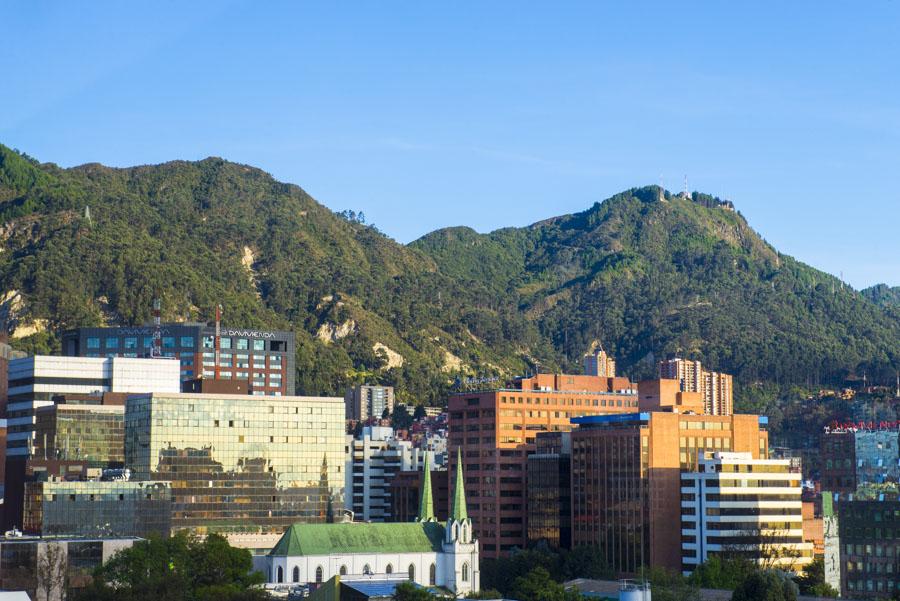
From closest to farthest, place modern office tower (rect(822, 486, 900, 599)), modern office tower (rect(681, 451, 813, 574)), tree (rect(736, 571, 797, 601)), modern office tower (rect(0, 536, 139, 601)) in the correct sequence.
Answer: tree (rect(736, 571, 797, 601))
modern office tower (rect(0, 536, 139, 601))
modern office tower (rect(822, 486, 900, 599))
modern office tower (rect(681, 451, 813, 574))

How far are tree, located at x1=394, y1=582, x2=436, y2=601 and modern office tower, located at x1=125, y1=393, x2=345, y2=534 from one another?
58690 millimetres

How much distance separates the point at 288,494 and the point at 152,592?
2760 inches

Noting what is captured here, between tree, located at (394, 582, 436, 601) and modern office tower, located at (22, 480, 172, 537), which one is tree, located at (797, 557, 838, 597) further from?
modern office tower, located at (22, 480, 172, 537)

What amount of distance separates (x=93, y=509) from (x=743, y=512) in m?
76.8

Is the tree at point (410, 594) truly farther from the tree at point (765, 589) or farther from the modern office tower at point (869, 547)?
the modern office tower at point (869, 547)

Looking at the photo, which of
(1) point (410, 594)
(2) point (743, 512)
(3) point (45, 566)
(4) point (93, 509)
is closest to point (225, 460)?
(4) point (93, 509)

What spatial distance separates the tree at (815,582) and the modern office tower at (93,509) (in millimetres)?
70372

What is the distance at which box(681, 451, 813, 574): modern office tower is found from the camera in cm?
18862

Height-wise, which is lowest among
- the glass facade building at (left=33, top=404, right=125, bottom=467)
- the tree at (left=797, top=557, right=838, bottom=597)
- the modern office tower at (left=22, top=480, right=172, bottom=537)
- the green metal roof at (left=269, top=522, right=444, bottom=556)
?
the tree at (left=797, top=557, right=838, bottom=597)

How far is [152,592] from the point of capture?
127000 millimetres

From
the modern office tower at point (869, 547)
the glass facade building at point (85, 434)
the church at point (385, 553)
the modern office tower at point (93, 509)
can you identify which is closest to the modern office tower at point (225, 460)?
the glass facade building at point (85, 434)

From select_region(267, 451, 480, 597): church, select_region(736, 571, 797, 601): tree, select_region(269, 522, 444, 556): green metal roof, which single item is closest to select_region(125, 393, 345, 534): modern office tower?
select_region(267, 451, 480, 597): church

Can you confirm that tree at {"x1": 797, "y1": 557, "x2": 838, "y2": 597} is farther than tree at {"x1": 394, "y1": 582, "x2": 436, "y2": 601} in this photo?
Yes

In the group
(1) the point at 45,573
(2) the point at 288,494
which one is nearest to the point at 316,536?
(2) the point at 288,494
